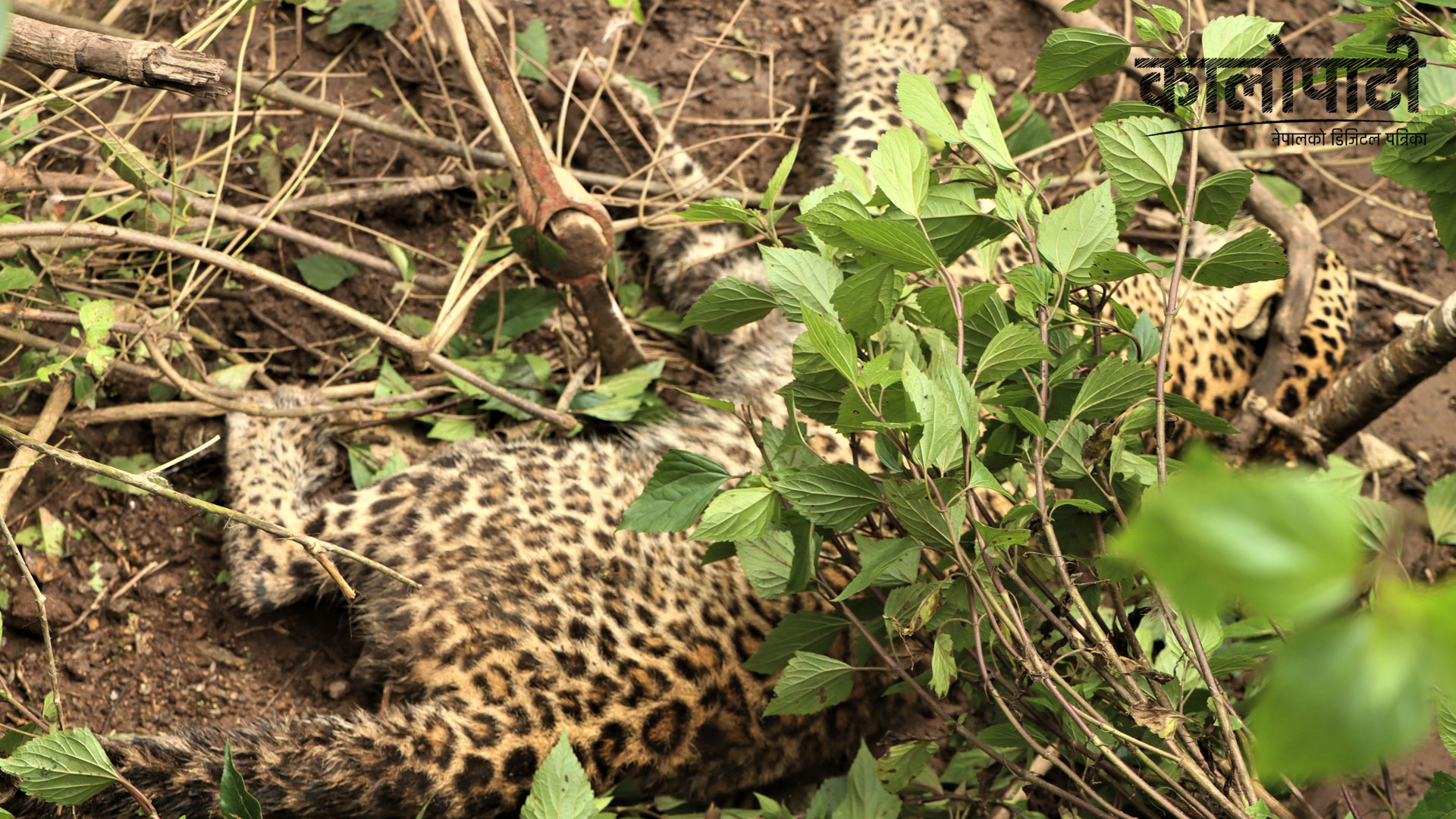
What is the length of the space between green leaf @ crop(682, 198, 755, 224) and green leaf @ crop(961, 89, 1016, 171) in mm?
477

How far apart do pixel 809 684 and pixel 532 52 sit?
109 inches

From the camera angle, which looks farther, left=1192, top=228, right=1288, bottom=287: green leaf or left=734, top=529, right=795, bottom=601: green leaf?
left=734, top=529, right=795, bottom=601: green leaf

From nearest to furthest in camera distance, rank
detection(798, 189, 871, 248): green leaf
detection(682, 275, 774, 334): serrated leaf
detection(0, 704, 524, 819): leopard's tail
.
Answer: detection(798, 189, 871, 248): green leaf < detection(682, 275, 774, 334): serrated leaf < detection(0, 704, 524, 819): leopard's tail

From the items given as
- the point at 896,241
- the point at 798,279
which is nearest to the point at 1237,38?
the point at 896,241

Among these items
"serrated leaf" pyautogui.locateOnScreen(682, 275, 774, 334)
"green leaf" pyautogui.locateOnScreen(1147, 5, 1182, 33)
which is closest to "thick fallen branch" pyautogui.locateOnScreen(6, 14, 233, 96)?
"serrated leaf" pyautogui.locateOnScreen(682, 275, 774, 334)

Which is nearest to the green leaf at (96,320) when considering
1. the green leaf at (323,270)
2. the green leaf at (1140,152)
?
the green leaf at (323,270)

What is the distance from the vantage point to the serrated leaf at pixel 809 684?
6.80ft

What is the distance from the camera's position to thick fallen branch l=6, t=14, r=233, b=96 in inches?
68.1

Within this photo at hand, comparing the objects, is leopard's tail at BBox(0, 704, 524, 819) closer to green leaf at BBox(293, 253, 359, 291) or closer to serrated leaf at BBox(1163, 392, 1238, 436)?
green leaf at BBox(293, 253, 359, 291)

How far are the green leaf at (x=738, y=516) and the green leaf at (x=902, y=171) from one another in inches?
22.9

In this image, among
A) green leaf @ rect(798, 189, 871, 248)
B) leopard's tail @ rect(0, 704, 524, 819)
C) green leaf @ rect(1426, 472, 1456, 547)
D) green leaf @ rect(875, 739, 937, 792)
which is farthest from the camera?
green leaf @ rect(1426, 472, 1456, 547)

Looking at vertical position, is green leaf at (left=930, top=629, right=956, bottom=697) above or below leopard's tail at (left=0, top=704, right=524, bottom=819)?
above

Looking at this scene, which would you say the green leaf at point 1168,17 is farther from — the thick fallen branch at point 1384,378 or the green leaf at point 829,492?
the thick fallen branch at point 1384,378

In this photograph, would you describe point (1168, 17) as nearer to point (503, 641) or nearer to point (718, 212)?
point (718, 212)
